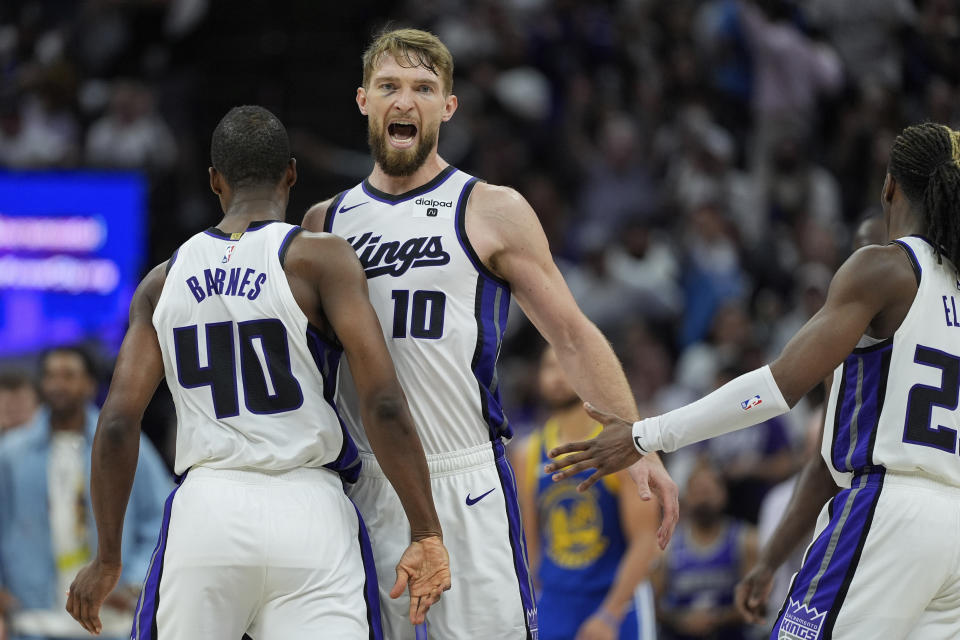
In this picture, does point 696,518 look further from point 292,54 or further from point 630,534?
point 292,54

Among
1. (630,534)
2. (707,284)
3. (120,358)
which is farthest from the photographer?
(707,284)

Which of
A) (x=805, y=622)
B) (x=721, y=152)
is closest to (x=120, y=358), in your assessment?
(x=805, y=622)

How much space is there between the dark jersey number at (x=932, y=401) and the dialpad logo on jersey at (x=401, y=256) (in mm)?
1768

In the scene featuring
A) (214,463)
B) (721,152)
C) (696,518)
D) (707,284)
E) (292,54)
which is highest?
(292,54)

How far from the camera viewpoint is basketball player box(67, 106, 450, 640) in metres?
4.69

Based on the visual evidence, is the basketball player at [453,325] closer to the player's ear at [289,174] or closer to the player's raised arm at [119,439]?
the player's ear at [289,174]

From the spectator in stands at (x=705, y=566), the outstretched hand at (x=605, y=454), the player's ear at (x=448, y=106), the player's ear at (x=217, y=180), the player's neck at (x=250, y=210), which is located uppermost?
the player's ear at (x=448, y=106)

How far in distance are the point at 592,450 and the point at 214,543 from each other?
55.0 inches

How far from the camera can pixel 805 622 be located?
186 inches

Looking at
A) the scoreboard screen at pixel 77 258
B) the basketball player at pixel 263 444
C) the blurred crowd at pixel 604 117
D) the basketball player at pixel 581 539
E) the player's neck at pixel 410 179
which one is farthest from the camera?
the blurred crowd at pixel 604 117

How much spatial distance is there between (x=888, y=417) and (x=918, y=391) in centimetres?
13

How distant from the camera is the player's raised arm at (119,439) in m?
4.93

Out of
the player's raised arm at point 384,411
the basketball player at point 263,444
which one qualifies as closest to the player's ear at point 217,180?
the basketball player at point 263,444

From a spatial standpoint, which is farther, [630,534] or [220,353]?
[630,534]
